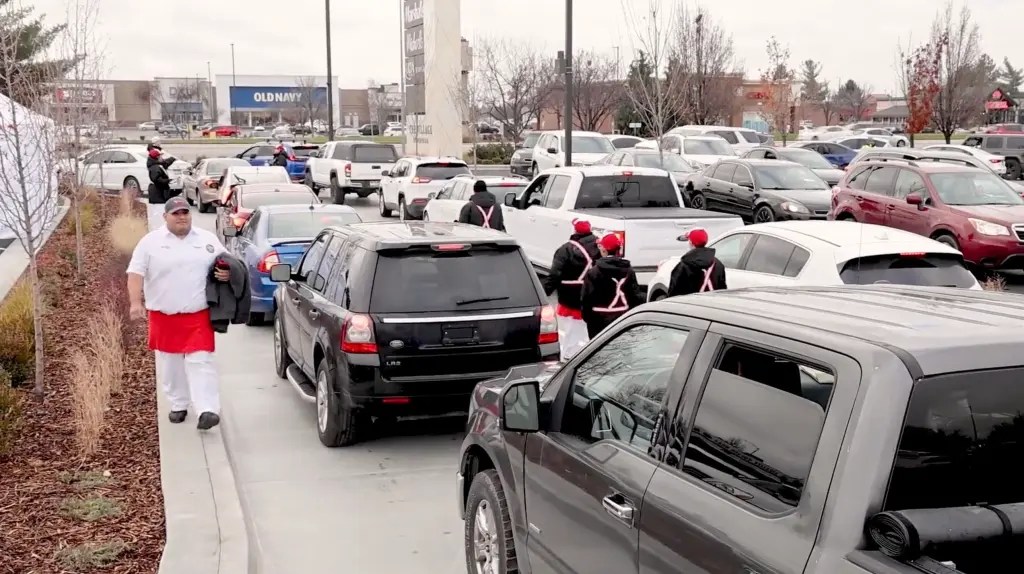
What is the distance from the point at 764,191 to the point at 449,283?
14.0 m

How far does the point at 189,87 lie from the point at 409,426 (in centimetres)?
10162

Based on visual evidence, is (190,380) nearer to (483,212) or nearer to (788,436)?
(788,436)

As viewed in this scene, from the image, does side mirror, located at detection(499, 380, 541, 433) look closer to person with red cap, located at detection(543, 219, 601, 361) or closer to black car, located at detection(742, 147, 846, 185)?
person with red cap, located at detection(543, 219, 601, 361)

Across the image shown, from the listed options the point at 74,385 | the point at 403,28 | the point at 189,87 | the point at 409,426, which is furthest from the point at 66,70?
the point at 189,87

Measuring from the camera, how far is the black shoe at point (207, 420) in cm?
776

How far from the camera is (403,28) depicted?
148ft

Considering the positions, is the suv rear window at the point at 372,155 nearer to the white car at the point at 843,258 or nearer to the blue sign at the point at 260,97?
the white car at the point at 843,258

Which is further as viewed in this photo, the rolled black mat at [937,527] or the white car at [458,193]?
the white car at [458,193]

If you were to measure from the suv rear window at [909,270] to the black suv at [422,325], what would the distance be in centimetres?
299

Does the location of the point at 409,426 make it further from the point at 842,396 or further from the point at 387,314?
the point at 842,396

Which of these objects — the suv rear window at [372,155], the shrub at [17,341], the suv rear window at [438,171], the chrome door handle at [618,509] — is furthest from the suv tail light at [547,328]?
the suv rear window at [372,155]

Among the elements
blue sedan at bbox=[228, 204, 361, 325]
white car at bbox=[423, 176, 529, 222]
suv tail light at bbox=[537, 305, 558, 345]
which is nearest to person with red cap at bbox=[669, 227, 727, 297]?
suv tail light at bbox=[537, 305, 558, 345]

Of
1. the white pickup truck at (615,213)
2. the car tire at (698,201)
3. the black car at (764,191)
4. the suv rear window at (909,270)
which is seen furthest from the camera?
the car tire at (698,201)

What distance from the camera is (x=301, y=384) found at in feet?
29.3
